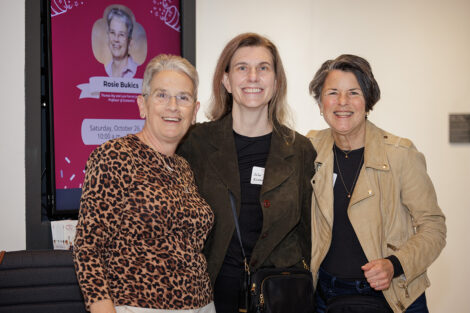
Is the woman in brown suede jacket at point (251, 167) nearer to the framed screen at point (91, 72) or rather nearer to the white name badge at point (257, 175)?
the white name badge at point (257, 175)

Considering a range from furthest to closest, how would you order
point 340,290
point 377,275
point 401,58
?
point 401,58
point 340,290
point 377,275

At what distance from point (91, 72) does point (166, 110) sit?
4.09 ft

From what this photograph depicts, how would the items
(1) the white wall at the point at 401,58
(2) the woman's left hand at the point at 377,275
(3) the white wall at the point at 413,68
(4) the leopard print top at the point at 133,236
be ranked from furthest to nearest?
(3) the white wall at the point at 413,68
(1) the white wall at the point at 401,58
(2) the woman's left hand at the point at 377,275
(4) the leopard print top at the point at 133,236

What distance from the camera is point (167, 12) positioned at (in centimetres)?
315

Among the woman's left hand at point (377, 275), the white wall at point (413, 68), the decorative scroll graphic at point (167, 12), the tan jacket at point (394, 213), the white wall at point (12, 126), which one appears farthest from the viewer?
the white wall at point (413, 68)

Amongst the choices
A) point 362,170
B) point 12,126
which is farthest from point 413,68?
point 12,126

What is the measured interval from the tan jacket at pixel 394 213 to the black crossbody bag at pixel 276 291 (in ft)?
0.74

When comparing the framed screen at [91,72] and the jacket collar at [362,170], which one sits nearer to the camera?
the jacket collar at [362,170]

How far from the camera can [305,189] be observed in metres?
2.31

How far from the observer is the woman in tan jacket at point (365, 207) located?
6.78ft

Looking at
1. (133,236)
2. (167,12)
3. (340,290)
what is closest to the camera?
(133,236)

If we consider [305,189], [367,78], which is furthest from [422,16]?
[305,189]

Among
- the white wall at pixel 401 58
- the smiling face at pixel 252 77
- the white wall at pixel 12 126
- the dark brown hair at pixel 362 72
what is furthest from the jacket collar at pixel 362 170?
the white wall at pixel 12 126

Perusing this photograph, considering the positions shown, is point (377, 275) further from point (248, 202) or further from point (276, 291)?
point (248, 202)
